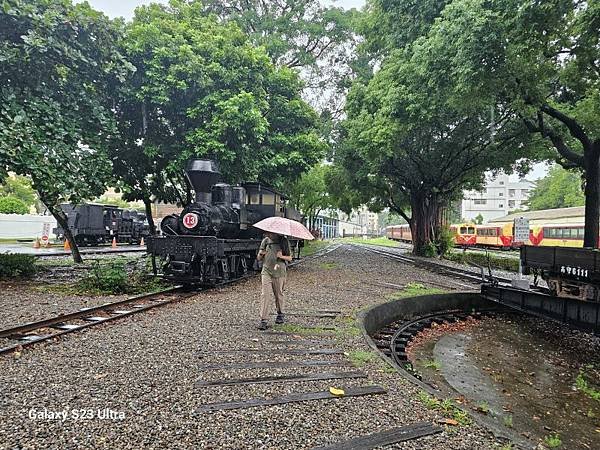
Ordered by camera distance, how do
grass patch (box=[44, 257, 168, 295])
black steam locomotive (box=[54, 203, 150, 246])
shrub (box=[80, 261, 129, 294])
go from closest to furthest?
grass patch (box=[44, 257, 168, 295]) → shrub (box=[80, 261, 129, 294]) → black steam locomotive (box=[54, 203, 150, 246])

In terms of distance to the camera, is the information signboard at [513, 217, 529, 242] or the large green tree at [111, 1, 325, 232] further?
the large green tree at [111, 1, 325, 232]

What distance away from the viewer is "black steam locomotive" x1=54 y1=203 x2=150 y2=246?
2715cm

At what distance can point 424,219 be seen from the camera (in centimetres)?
2542

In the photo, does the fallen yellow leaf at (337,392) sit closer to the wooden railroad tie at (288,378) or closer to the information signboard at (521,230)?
the wooden railroad tie at (288,378)

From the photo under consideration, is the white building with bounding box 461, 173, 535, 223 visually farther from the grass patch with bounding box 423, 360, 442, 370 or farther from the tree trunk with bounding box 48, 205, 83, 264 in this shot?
the grass patch with bounding box 423, 360, 442, 370

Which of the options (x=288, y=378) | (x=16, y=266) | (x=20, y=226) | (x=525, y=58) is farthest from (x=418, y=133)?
(x=20, y=226)

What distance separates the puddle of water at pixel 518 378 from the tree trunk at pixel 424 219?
15876mm

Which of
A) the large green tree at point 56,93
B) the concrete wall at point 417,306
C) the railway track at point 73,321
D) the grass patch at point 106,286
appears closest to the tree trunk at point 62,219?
the large green tree at point 56,93

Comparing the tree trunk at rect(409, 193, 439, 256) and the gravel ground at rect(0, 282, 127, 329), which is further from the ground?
the tree trunk at rect(409, 193, 439, 256)

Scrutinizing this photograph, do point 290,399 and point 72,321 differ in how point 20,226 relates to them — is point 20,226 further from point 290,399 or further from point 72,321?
point 290,399

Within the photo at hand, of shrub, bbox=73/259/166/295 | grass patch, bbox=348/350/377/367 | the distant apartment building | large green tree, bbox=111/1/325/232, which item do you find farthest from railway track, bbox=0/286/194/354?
the distant apartment building

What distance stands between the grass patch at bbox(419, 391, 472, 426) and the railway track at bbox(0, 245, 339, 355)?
467cm

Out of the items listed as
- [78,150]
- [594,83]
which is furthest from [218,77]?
[594,83]

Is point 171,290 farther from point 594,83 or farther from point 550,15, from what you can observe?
point 594,83
